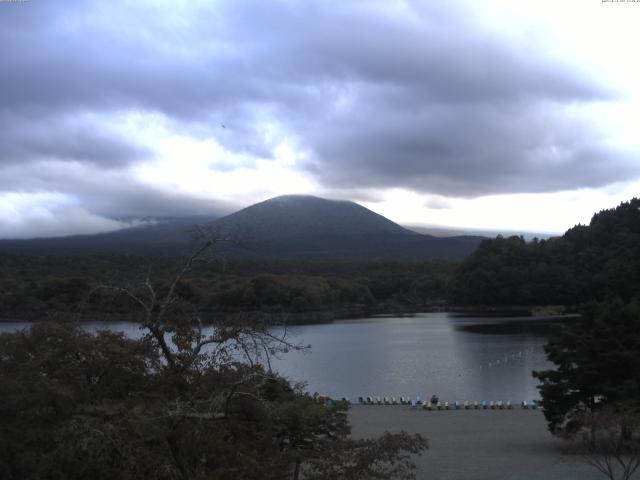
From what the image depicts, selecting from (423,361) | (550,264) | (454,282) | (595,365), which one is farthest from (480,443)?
(454,282)

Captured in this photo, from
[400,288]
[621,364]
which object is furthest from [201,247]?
[400,288]

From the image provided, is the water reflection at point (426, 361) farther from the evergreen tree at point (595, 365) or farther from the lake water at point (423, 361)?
the evergreen tree at point (595, 365)

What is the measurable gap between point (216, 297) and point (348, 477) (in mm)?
57960

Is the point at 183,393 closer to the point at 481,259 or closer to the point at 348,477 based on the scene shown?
the point at 348,477

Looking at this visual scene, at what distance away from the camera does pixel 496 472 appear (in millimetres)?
12992

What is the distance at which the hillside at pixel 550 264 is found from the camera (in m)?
70.3

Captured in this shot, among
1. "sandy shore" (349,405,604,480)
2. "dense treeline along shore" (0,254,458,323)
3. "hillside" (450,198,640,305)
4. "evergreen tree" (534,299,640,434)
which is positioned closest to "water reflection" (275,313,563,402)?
"sandy shore" (349,405,604,480)

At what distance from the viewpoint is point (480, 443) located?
16094mm

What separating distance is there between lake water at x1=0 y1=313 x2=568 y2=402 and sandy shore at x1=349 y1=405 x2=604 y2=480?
11.7 feet

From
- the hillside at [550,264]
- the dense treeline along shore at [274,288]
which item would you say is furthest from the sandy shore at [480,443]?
the hillside at [550,264]

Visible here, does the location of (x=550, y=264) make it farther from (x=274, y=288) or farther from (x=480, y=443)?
(x=480, y=443)

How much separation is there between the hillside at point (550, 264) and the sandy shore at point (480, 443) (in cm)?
4911

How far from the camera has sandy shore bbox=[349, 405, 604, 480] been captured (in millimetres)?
12914

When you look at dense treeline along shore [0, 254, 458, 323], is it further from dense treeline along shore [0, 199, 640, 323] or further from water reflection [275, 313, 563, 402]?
water reflection [275, 313, 563, 402]
